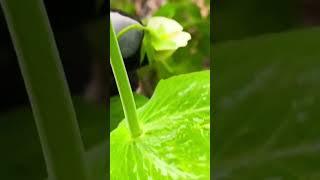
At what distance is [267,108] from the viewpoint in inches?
10.5

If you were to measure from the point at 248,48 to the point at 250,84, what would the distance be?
A: 0.03 meters

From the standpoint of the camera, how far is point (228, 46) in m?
0.29

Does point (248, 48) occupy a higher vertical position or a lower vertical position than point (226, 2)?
higher

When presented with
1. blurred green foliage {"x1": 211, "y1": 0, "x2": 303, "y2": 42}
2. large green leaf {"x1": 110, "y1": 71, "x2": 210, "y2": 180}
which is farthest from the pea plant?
blurred green foliage {"x1": 211, "y1": 0, "x2": 303, "y2": 42}

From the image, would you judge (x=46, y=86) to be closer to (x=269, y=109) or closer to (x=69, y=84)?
(x=269, y=109)

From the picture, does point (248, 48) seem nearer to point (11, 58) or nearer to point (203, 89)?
point (203, 89)

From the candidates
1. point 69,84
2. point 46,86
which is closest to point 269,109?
point 46,86

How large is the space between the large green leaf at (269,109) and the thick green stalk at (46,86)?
0.07 metres

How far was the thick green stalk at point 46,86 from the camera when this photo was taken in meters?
0.21

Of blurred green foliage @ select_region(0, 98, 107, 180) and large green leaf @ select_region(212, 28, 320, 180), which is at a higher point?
large green leaf @ select_region(212, 28, 320, 180)

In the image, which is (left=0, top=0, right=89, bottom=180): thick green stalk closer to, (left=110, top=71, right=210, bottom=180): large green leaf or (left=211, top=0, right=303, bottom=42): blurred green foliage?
(left=110, top=71, right=210, bottom=180): large green leaf

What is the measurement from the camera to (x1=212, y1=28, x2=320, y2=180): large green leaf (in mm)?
250

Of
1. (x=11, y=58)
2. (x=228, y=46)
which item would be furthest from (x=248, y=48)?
(x=11, y=58)

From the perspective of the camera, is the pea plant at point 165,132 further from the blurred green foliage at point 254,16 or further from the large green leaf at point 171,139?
the blurred green foliage at point 254,16
